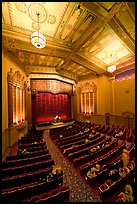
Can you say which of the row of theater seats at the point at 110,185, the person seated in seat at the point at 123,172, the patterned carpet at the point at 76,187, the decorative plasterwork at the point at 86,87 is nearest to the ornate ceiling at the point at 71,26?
the person seated in seat at the point at 123,172

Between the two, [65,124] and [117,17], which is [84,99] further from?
[117,17]

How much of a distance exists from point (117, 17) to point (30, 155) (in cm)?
716

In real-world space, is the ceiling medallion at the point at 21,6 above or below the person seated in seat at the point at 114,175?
above

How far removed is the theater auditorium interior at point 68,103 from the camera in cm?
309

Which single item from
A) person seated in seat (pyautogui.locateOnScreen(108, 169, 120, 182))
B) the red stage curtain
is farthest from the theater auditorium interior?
the red stage curtain

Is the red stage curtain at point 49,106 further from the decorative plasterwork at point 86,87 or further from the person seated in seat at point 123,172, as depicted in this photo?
the person seated in seat at point 123,172

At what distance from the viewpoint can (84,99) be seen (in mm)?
15055

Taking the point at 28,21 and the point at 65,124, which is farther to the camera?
the point at 65,124

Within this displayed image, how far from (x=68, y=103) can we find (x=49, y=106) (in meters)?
2.93

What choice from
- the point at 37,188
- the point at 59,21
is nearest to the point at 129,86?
the point at 59,21

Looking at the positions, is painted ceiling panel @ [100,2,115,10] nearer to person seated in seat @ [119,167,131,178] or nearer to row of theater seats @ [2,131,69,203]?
person seated in seat @ [119,167,131,178]

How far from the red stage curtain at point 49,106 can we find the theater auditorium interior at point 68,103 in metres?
0.11

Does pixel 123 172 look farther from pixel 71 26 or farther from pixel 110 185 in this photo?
pixel 71 26

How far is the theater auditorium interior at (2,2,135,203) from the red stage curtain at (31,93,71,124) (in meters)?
0.11
